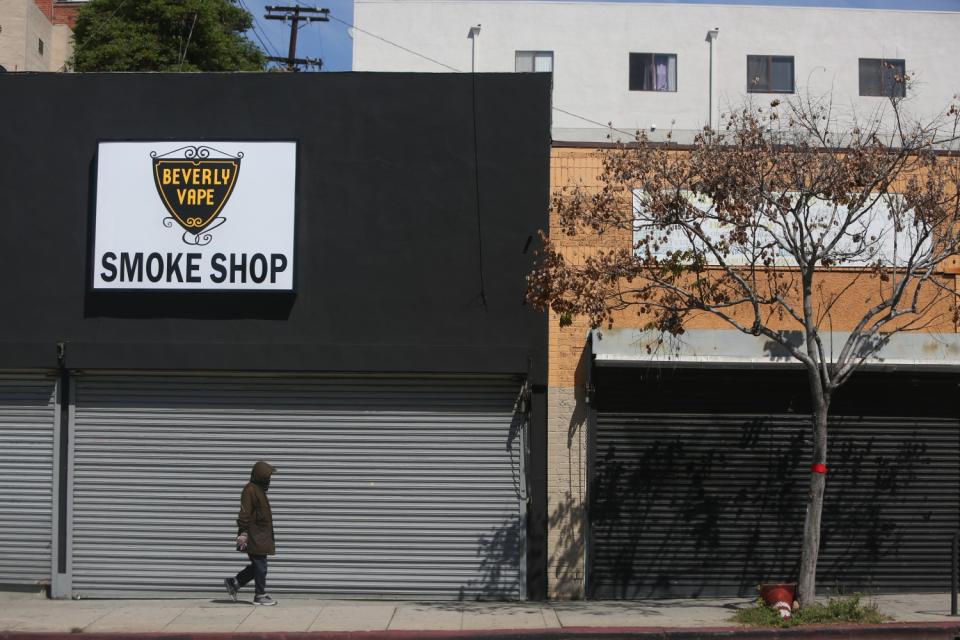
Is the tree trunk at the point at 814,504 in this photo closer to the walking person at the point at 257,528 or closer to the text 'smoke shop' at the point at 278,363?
the text 'smoke shop' at the point at 278,363

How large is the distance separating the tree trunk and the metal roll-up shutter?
2.05 metres

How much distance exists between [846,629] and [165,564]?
820 cm

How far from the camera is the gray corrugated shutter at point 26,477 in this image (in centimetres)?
1355

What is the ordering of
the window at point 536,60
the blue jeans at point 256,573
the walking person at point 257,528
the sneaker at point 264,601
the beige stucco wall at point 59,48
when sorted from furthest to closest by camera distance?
the beige stucco wall at point 59,48, the window at point 536,60, the sneaker at point 264,601, the blue jeans at point 256,573, the walking person at point 257,528

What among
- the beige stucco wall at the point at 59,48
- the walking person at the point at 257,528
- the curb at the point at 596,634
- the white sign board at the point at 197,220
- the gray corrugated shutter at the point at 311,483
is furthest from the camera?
the beige stucco wall at the point at 59,48

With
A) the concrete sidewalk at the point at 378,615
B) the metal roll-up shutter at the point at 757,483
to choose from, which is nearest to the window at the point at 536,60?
the metal roll-up shutter at the point at 757,483

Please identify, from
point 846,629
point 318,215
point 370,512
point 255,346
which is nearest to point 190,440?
point 255,346

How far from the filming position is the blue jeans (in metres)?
12.4

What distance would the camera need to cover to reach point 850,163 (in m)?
12.0

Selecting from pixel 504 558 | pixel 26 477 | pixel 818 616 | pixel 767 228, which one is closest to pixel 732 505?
pixel 818 616

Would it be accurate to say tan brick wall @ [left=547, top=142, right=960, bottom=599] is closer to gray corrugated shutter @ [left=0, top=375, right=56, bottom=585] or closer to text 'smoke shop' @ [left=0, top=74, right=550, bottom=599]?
text 'smoke shop' @ [left=0, top=74, right=550, bottom=599]

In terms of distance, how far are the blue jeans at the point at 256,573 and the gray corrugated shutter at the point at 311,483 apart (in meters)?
0.93

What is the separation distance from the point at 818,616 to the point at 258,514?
6.33 metres

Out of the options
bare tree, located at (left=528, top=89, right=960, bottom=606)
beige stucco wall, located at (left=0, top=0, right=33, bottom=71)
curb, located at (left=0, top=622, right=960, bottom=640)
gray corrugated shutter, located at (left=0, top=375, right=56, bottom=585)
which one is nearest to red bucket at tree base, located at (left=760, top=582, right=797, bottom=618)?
bare tree, located at (left=528, top=89, right=960, bottom=606)
